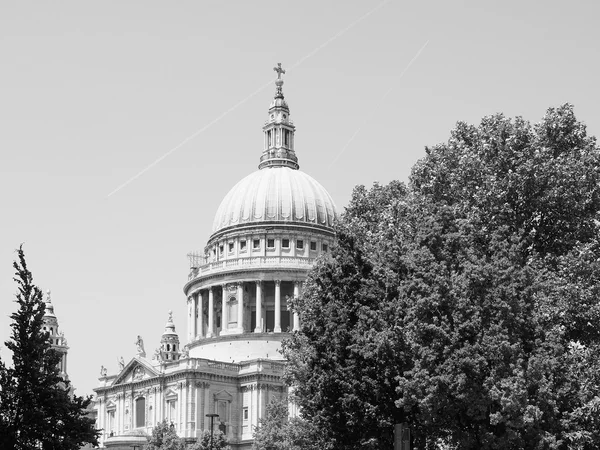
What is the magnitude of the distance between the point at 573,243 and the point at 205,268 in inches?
3832

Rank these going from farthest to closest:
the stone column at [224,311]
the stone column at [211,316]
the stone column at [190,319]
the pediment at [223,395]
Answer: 1. the stone column at [190,319]
2. the stone column at [211,316]
3. the stone column at [224,311]
4. the pediment at [223,395]

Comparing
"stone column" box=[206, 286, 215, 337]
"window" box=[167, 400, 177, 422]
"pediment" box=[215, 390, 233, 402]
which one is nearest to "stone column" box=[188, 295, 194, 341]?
"stone column" box=[206, 286, 215, 337]

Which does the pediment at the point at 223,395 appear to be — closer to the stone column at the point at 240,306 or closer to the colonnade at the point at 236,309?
the colonnade at the point at 236,309

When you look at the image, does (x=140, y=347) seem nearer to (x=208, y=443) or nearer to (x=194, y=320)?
(x=194, y=320)

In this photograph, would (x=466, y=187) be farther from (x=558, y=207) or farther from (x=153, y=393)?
(x=153, y=393)

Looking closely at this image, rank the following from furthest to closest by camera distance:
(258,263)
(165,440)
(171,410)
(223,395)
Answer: (258,263)
(171,410)
(223,395)
(165,440)

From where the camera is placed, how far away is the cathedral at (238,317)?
5207 inches

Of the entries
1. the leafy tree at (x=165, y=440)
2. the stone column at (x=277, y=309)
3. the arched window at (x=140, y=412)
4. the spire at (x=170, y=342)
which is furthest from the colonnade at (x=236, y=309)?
the leafy tree at (x=165, y=440)

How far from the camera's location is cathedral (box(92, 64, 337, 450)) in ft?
434

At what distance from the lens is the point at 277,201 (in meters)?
149

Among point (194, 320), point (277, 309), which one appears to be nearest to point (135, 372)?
point (194, 320)

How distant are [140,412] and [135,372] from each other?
4914 mm

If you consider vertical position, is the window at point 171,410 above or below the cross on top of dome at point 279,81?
below

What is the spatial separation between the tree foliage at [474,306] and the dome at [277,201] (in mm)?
87719
